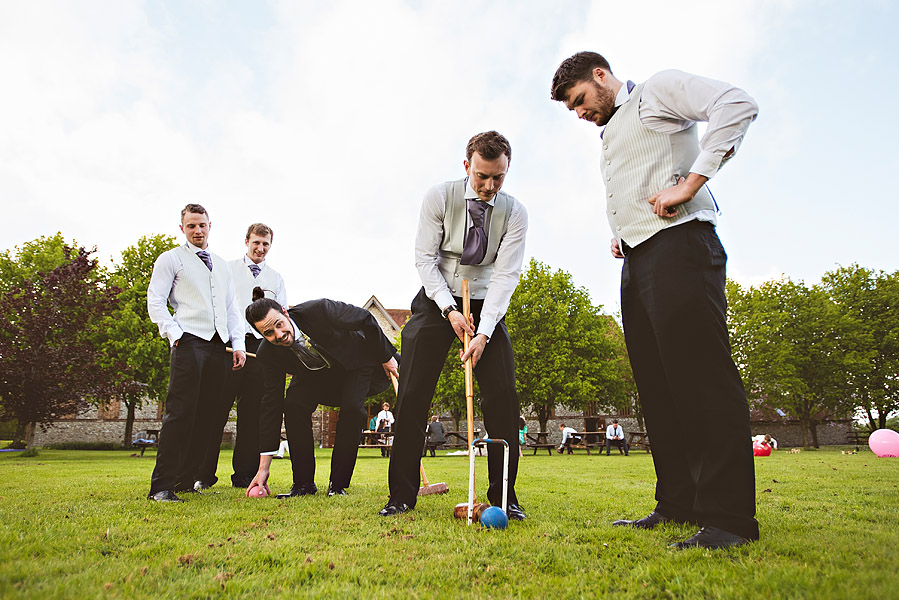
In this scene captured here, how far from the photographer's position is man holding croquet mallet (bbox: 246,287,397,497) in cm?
484

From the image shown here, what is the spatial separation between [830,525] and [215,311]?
15.9ft

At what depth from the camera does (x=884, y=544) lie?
2.27 m

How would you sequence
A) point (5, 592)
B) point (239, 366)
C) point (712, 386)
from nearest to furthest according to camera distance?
point (5, 592)
point (712, 386)
point (239, 366)

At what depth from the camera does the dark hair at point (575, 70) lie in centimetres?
306

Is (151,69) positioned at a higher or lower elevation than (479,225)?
higher

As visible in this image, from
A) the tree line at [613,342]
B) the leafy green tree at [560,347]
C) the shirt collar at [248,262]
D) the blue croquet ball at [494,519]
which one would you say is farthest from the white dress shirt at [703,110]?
the leafy green tree at [560,347]

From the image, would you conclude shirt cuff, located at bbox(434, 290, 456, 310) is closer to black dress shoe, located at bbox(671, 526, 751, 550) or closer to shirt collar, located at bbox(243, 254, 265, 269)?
black dress shoe, located at bbox(671, 526, 751, 550)

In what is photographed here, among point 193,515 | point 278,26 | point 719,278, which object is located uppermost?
point 278,26

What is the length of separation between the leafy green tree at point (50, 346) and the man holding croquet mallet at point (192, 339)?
1363 cm

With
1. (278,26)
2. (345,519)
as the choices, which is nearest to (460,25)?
(278,26)

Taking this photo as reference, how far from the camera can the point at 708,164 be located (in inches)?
101

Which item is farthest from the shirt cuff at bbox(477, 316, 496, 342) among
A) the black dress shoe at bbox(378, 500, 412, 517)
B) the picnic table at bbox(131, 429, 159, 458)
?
the picnic table at bbox(131, 429, 159, 458)

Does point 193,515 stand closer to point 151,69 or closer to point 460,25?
point 460,25

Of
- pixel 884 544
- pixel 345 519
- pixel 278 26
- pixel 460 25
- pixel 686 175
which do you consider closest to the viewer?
pixel 884 544
